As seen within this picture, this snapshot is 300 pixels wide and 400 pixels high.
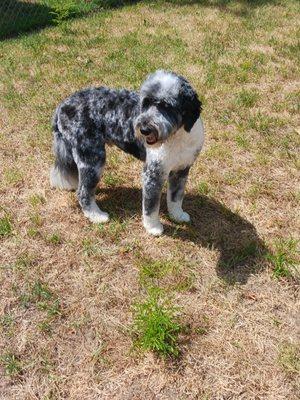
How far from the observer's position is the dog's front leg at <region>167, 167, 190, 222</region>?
13.1 feet

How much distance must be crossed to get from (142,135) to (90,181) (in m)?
0.95

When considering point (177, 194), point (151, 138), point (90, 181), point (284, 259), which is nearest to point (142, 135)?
point (151, 138)

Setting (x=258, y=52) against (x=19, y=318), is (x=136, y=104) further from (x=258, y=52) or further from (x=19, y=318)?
(x=258, y=52)

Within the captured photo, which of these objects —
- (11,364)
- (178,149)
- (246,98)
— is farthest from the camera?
(246,98)

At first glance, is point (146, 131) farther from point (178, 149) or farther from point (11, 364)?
point (11, 364)

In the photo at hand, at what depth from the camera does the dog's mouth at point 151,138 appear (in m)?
3.17

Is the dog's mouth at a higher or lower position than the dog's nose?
lower

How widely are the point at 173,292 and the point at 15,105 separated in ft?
12.3

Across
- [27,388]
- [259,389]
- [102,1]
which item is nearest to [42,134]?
[27,388]

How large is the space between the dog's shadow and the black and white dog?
7.0 inches

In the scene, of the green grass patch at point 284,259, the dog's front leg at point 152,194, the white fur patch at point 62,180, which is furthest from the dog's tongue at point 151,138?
the green grass patch at point 284,259

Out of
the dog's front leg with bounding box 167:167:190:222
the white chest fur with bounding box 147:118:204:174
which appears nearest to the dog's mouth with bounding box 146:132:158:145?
the white chest fur with bounding box 147:118:204:174

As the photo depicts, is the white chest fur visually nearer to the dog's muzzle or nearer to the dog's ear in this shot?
the dog's ear

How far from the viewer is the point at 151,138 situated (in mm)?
3213
